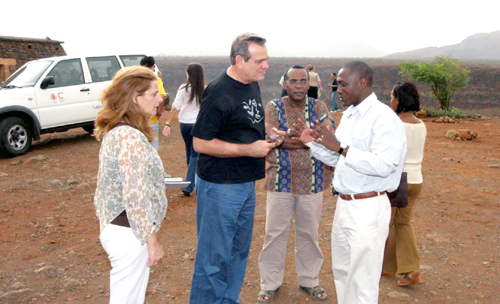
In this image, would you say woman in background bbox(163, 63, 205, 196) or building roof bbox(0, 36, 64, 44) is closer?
woman in background bbox(163, 63, 205, 196)

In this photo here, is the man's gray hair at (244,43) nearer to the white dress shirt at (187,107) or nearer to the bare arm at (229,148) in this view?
the bare arm at (229,148)

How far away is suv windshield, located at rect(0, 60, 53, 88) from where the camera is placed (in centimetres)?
1005

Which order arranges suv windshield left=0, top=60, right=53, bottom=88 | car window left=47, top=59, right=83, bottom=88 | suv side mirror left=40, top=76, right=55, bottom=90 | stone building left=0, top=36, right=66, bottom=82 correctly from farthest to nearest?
stone building left=0, top=36, right=66, bottom=82, car window left=47, top=59, right=83, bottom=88, suv windshield left=0, top=60, right=53, bottom=88, suv side mirror left=40, top=76, right=55, bottom=90

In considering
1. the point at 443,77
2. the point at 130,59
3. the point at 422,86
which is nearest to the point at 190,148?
the point at 130,59

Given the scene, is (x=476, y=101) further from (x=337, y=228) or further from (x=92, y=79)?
(x=337, y=228)

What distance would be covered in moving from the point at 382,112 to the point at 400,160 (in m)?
0.38

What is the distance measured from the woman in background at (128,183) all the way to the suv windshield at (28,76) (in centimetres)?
859

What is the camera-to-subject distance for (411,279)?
427cm

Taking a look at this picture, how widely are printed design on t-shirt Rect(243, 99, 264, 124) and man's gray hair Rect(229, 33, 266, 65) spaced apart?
12.0 inches

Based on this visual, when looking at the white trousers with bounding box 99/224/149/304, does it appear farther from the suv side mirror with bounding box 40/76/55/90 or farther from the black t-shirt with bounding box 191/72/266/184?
the suv side mirror with bounding box 40/76/55/90

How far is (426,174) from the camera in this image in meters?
8.56

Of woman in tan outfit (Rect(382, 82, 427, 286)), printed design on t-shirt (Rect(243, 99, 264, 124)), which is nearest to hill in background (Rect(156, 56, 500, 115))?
woman in tan outfit (Rect(382, 82, 427, 286))

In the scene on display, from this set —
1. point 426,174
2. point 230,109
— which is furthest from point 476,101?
point 230,109

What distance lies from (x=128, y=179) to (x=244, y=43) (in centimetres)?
129
